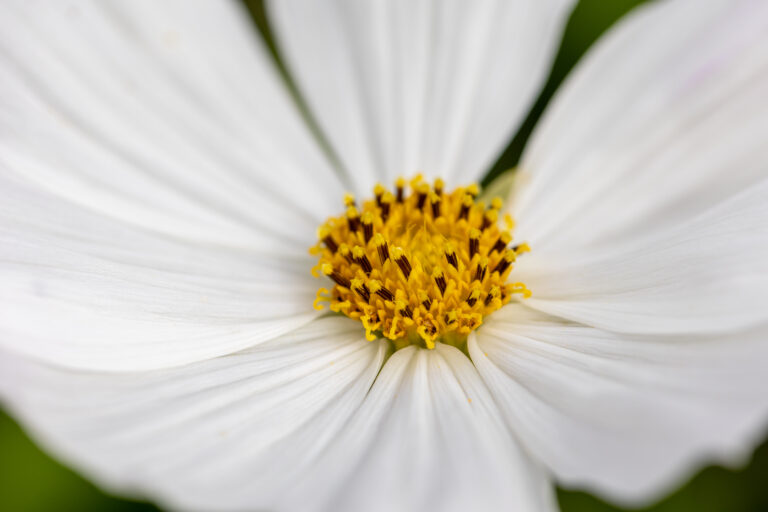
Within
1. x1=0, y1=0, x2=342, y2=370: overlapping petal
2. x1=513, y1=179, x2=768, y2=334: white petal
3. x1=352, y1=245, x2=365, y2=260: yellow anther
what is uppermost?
x1=0, y1=0, x2=342, y2=370: overlapping petal

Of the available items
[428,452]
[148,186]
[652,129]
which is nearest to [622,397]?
[428,452]

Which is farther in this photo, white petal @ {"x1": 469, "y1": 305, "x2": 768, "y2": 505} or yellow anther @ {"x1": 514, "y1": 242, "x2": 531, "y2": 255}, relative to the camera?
yellow anther @ {"x1": 514, "y1": 242, "x2": 531, "y2": 255}

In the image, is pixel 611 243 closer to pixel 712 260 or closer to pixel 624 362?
pixel 712 260

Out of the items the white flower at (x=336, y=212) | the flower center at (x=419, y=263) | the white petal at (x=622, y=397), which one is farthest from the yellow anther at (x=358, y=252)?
the white petal at (x=622, y=397)

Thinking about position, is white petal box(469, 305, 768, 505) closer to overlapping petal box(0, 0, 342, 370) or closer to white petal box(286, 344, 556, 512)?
white petal box(286, 344, 556, 512)

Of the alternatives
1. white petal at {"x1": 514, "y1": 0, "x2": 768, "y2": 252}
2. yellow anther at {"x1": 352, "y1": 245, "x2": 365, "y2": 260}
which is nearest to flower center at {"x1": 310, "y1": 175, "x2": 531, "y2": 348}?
yellow anther at {"x1": 352, "y1": 245, "x2": 365, "y2": 260}

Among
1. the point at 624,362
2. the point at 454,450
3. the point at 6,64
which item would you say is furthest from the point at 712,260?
the point at 6,64

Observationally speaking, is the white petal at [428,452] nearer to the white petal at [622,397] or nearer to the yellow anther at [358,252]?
the white petal at [622,397]
